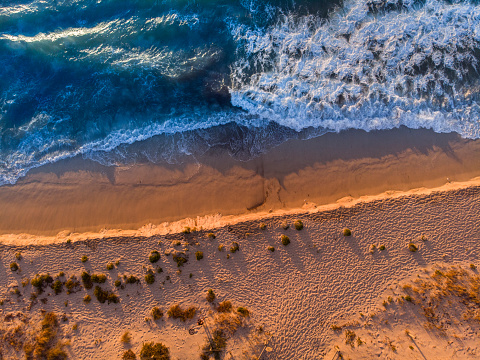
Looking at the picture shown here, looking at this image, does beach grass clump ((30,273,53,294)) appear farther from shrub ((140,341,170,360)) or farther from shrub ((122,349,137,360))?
shrub ((140,341,170,360))

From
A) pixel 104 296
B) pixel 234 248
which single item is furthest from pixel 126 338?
pixel 234 248

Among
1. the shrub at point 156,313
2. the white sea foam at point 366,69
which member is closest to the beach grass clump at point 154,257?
the shrub at point 156,313

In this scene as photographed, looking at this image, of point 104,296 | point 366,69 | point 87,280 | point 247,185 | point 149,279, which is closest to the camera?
point 149,279

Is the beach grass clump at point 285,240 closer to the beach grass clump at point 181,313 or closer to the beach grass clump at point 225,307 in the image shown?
the beach grass clump at point 225,307

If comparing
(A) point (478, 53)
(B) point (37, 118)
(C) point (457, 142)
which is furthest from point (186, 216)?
(A) point (478, 53)

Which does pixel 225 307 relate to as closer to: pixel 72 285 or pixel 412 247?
pixel 72 285

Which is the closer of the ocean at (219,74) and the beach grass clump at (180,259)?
the beach grass clump at (180,259)
